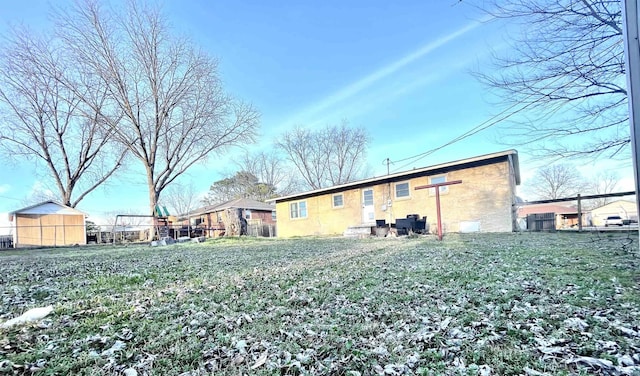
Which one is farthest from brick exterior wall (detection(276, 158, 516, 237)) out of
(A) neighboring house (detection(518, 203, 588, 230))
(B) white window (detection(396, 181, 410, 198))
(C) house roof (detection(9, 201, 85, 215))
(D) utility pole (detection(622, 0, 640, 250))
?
(C) house roof (detection(9, 201, 85, 215))

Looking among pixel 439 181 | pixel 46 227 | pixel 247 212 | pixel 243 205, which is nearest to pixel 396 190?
pixel 439 181

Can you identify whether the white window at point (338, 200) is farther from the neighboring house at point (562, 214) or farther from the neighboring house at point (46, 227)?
the neighboring house at point (46, 227)

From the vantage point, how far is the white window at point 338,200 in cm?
1700

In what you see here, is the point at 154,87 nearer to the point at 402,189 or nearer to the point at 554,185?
the point at 402,189

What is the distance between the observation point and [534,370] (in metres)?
1.49

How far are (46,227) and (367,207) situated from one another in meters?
20.4

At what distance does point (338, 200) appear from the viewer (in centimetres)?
1722

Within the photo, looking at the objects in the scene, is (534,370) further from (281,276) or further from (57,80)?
(57,80)

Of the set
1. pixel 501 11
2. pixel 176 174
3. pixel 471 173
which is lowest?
pixel 471 173

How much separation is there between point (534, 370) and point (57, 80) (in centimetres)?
2305

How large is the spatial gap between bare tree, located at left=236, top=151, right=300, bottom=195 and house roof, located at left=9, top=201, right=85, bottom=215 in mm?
19213

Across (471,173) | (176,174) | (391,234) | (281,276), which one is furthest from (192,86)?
(281,276)

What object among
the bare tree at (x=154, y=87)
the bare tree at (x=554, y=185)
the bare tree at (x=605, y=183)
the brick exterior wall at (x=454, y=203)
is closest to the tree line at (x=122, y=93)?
the bare tree at (x=154, y=87)

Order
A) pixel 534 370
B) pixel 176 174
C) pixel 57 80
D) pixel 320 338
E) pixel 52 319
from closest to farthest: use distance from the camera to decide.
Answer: pixel 534 370 → pixel 320 338 → pixel 52 319 → pixel 57 80 → pixel 176 174
